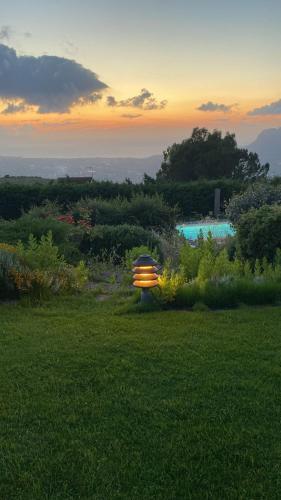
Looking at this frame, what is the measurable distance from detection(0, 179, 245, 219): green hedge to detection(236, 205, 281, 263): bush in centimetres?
1078

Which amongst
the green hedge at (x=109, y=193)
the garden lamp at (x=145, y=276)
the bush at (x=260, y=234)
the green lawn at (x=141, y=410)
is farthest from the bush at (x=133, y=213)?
the green lawn at (x=141, y=410)

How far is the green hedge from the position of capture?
1986 centimetres

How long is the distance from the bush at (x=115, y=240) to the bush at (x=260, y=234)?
2.24m

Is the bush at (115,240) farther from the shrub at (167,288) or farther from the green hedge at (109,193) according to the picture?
the green hedge at (109,193)

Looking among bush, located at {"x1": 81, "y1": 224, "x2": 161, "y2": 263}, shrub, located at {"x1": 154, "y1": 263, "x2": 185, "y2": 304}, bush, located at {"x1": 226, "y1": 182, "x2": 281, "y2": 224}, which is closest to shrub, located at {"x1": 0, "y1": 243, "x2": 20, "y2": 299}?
shrub, located at {"x1": 154, "y1": 263, "x2": 185, "y2": 304}

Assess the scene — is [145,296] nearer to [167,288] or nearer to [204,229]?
[167,288]

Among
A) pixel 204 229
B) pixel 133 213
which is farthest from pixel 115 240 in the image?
pixel 204 229

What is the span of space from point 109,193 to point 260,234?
13109mm

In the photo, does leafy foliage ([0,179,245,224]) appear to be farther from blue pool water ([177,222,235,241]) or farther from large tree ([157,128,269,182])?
large tree ([157,128,269,182])

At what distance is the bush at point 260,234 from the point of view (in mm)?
7914

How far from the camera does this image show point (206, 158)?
34562mm

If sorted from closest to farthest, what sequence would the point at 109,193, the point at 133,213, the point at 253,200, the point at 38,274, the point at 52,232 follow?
the point at 38,274
the point at 52,232
the point at 253,200
the point at 133,213
the point at 109,193

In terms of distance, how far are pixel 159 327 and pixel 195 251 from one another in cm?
262

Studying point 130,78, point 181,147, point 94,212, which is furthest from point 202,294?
point 181,147
